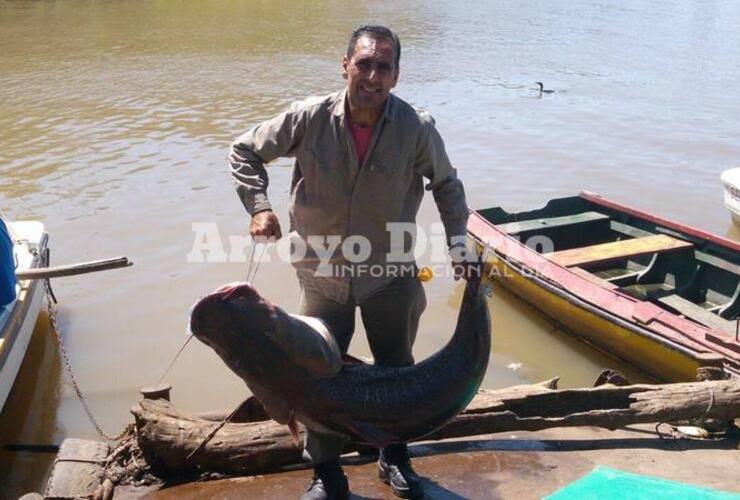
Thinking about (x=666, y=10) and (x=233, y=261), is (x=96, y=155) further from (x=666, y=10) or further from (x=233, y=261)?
(x=666, y=10)

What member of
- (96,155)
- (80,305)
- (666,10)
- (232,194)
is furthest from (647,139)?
(666,10)

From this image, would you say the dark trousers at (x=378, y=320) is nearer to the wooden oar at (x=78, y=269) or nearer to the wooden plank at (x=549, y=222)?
the wooden oar at (x=78, y=269)

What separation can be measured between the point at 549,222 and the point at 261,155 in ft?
18.7

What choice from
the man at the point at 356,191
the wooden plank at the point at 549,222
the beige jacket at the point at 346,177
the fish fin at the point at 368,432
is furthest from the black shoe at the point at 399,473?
the wooden plank at the point at 549,222

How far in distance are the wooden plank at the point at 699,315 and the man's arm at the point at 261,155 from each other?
440cm

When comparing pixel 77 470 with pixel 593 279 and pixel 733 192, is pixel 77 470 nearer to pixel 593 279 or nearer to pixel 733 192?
pixel 593 279

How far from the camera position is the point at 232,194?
11.3 meters

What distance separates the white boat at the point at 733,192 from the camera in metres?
10.4

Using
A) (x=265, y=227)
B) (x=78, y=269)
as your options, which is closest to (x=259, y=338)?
(x=265, y=227)

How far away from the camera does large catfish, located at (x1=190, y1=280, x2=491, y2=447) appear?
2762 mm

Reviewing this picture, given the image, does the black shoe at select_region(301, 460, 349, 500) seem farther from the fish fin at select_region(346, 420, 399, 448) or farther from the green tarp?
the green tarp

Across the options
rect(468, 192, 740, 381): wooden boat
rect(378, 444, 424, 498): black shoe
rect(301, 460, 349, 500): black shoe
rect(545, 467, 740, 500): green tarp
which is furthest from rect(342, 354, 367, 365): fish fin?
rect(468, 192, 740, 381): wooden boat

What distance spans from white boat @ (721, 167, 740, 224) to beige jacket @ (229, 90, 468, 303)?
8.47m

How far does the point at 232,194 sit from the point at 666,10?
3219 cm
